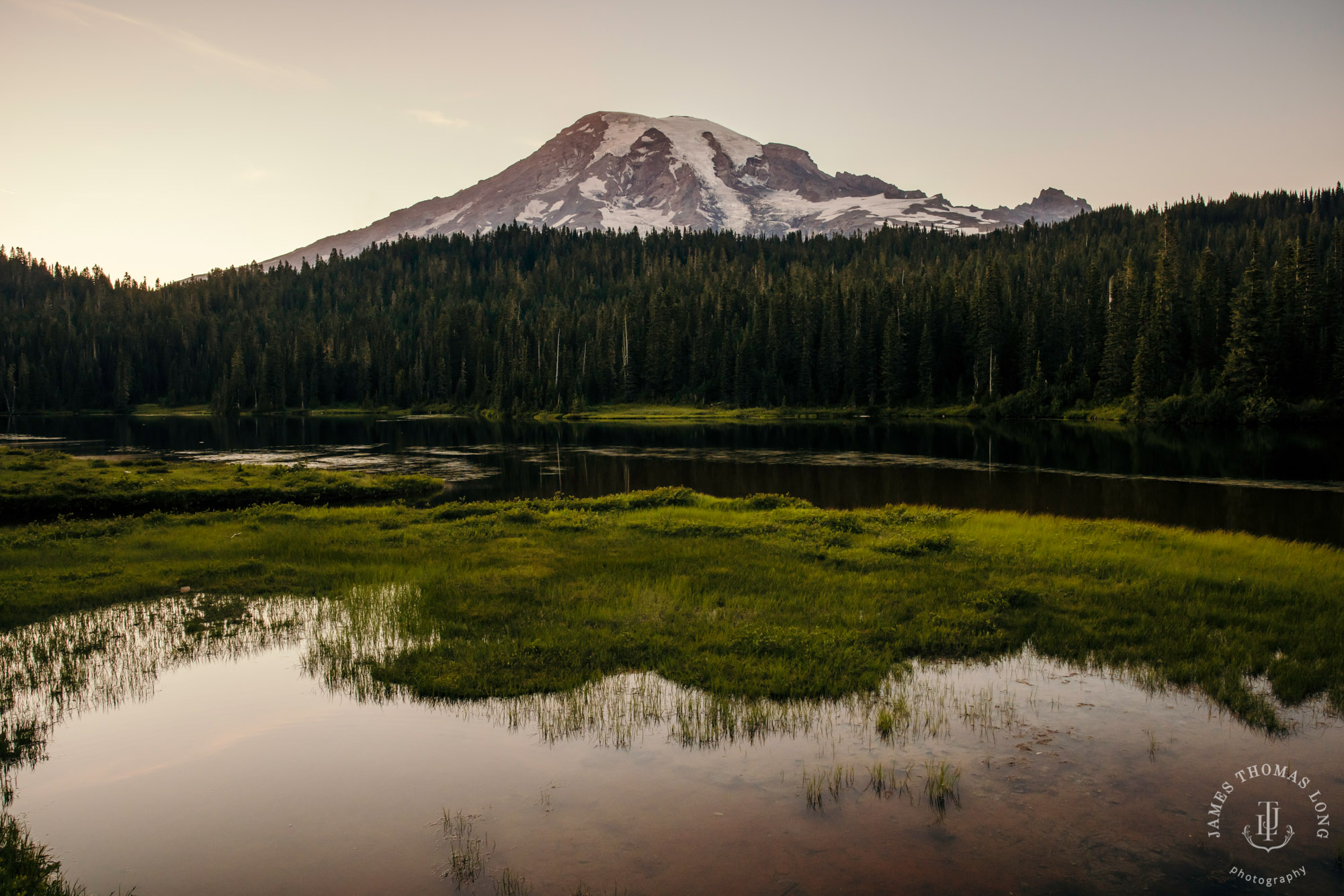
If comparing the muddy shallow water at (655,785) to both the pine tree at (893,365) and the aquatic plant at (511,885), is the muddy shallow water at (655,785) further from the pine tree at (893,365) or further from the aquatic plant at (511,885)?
the pine tree at (893,365)

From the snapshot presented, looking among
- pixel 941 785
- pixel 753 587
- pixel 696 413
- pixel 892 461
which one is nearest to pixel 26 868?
pixel 941 785

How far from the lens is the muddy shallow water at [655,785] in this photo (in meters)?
8.42

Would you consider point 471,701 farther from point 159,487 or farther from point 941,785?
point 159,487

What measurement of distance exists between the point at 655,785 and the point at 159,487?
33.3m

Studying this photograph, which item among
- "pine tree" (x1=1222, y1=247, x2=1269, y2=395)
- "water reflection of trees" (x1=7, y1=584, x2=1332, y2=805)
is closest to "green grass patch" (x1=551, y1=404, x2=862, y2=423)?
"pine tree" (x1=1222, y1=247, x2=1269, y2=395)

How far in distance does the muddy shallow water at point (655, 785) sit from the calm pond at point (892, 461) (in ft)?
74.9

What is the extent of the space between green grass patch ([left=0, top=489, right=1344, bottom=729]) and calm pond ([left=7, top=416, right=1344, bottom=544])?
1111cm

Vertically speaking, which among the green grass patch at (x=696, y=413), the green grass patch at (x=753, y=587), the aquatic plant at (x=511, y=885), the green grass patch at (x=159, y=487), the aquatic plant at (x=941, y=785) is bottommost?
the aquatic plant at (x=511, y=885)

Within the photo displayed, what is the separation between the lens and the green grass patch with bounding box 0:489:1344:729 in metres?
14.1

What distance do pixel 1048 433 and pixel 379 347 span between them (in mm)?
146013

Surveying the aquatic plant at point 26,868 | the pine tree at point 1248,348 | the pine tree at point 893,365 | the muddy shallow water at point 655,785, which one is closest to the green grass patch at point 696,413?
the pine tree at point 893,365

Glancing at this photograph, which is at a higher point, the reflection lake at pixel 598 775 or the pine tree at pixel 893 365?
the pine tree at pixel 893 365

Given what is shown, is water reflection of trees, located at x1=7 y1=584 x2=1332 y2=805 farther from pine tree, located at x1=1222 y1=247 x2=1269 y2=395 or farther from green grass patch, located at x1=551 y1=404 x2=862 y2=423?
green grass patch, located at x1=551 y1=404 x2=862 y2=423

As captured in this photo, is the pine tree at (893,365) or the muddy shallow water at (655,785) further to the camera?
the pine tree at (893,365)
